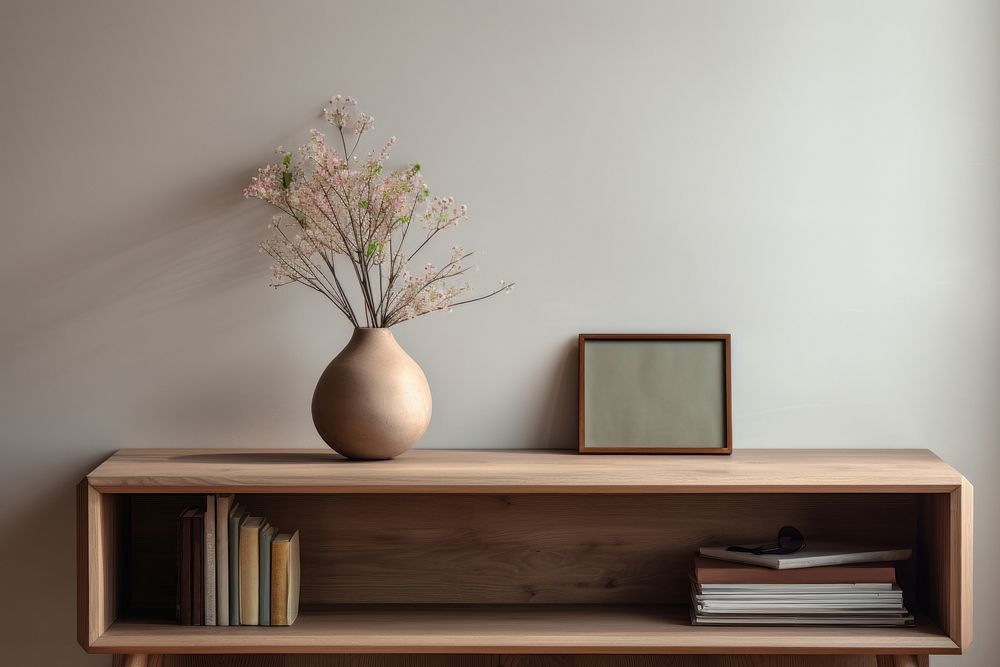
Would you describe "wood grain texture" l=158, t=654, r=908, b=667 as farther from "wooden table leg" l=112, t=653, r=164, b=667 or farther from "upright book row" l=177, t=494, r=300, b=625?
"upright book row" l=177, t=494, r=300, b=625

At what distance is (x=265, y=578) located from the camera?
1.67m

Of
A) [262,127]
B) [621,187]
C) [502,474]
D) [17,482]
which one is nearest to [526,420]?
[502,474]

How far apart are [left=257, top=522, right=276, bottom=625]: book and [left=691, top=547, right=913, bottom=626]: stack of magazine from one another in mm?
811

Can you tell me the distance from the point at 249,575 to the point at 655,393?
2.88ft

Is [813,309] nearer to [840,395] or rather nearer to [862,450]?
[840,395]

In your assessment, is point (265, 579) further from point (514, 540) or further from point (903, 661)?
point (903, 661)

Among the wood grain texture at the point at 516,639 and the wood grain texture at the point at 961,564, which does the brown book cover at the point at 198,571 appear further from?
the wood grain texture at the point at 961,564

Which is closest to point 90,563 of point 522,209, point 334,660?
point 334,660

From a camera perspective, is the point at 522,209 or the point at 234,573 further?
the point at 522,209

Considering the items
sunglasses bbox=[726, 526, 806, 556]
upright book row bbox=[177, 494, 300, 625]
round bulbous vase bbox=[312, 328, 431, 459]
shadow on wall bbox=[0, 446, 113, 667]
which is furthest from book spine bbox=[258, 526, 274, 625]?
sunglasses bbox=[726, 526, 806, 556]

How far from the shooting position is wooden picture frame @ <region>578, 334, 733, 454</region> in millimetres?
1812

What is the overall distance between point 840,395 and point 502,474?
78 centimetres

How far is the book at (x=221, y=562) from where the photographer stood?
5.45 ft

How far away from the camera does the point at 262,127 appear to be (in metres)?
1.85
